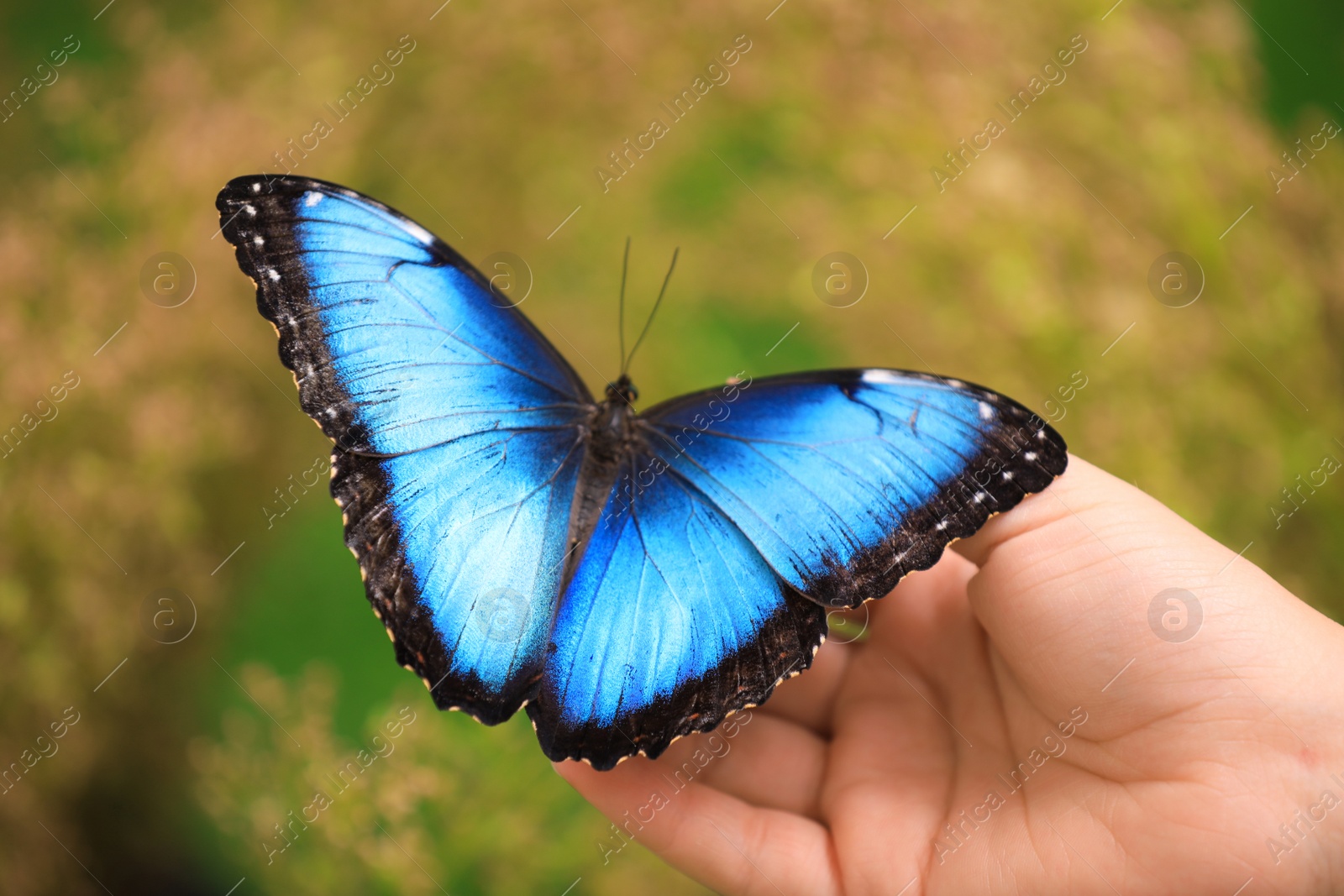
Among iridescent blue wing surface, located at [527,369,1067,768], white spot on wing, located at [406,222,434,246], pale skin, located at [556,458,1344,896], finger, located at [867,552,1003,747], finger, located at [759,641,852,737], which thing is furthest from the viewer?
finger, located at [759,641,852,737]

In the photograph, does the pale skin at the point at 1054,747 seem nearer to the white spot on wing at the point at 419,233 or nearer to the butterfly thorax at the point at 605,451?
the butterfly thorax at the point at 605,451

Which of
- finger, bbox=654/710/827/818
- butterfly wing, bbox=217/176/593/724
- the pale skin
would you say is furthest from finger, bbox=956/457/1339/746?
butterfly wing, bbox=217/176/593/724

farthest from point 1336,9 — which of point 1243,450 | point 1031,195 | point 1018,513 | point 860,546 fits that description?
point 860,546

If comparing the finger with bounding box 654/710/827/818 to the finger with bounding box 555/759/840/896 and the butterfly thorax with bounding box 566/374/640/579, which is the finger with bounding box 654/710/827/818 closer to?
the finger with bounding box 555/759/840/896

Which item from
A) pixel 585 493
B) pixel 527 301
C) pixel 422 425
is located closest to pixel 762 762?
pixel 585 493

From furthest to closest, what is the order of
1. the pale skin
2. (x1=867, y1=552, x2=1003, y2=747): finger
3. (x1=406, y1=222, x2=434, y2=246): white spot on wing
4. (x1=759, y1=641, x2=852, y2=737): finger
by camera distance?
1. (x1=759, y1=641, x2=852, y2=737): finger
2. (x1=867, y1=552, x2=1003, y2=747): finger
3. (x1=406, y1=222, x2=434, y2=246): white spot on wing
4. the pale skin

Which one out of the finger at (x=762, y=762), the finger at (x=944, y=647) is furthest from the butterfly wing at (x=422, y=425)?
the finger at (x=944, y=647)

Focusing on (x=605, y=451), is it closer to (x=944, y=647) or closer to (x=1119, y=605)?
(x=944, y=647)

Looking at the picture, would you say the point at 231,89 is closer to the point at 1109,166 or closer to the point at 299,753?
the point at 299,753
